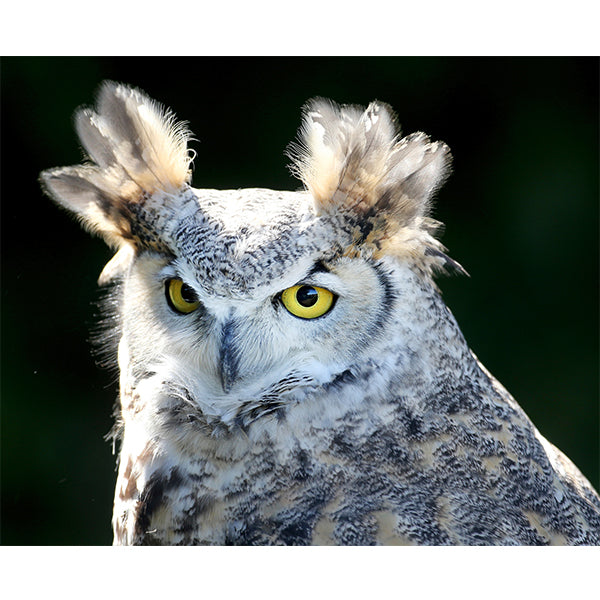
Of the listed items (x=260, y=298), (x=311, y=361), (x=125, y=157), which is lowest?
(x=311, y=361)

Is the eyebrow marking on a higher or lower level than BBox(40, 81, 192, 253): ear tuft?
lower

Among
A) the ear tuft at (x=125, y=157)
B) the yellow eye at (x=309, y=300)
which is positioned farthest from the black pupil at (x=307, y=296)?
the ear tuft at (x=125, y=157)

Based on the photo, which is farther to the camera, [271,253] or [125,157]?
[125,157]

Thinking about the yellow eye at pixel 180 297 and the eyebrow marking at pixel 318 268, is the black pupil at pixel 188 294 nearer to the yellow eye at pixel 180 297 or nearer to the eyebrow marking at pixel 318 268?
the yellow eye at pixel 180 297

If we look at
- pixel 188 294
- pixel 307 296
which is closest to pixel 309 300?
pixel 307 296

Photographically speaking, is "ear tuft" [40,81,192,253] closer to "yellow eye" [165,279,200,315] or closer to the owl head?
the owl head

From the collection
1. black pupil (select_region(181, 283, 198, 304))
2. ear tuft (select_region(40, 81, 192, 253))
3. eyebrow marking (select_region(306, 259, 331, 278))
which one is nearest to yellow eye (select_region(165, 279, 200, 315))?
black pupil (select_region(181, 283, 198, 304))

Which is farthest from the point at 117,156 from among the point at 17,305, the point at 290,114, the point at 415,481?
the point at 17,305

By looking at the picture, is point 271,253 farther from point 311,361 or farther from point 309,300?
point 311,361
